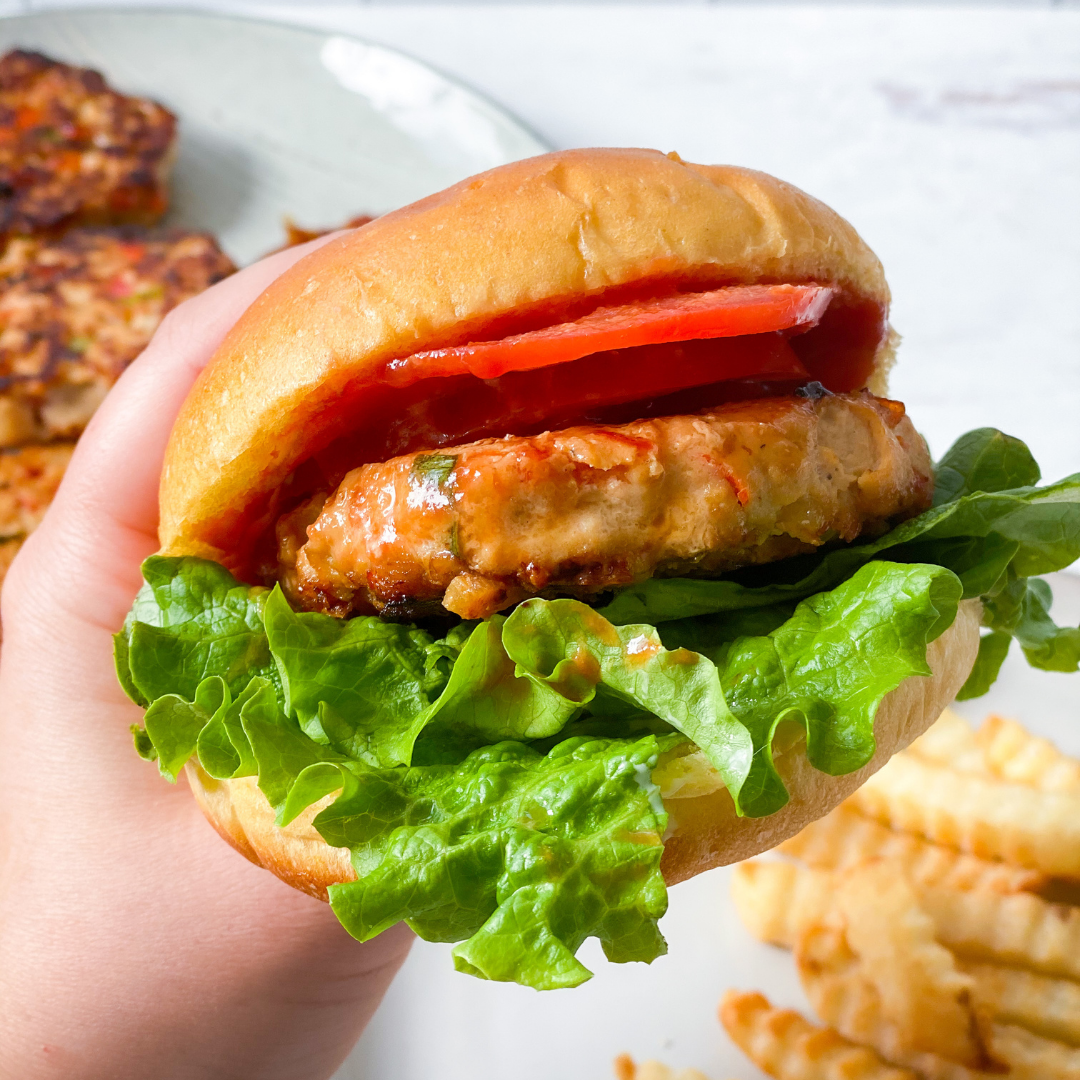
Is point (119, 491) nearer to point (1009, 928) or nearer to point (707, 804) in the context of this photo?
point (707, 804)

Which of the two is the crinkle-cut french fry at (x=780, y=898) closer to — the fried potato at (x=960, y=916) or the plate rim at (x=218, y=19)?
the fried potato at (x=960, y=916)

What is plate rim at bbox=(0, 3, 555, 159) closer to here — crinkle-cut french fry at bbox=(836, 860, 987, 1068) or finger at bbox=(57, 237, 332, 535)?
finger at bbox=(57, 237, 332, 535)

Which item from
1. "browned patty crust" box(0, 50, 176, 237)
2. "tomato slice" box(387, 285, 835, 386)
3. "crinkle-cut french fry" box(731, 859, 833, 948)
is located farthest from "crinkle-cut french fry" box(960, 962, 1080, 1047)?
"browned patty crust" box(0, 50, 176, 237)

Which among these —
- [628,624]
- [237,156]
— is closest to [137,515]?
[628,624]

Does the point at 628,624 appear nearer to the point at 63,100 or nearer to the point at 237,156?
the point at 237,156

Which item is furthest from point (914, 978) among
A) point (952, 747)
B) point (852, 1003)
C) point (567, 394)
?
point (567, 394)

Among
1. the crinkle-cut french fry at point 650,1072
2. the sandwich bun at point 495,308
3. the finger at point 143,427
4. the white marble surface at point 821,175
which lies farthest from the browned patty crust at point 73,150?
the crinkle-cut french fry at point 650,1072
